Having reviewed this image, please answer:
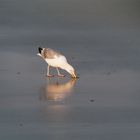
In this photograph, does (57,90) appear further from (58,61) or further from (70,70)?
(58,61)

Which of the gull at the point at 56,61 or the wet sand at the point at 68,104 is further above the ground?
the gull at the point at 56,61

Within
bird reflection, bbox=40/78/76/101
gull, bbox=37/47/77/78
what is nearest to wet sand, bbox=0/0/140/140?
bird reflection, bbox=40/78/76/101

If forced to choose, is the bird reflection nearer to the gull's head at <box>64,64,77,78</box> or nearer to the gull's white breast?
the gull's head at <box>64,64,77,78</box>

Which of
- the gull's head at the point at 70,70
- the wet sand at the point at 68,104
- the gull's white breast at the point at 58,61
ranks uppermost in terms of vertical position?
the gull's white breast at the point at 58,61

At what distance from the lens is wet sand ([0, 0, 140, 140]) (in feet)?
34.1

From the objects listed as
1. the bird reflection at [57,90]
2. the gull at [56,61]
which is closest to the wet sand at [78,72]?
the bird reflection at [57,90]

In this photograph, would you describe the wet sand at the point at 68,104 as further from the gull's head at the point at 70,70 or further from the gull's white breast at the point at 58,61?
the gull's white breast at the point at 58,61

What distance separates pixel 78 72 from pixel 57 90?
4.76ft

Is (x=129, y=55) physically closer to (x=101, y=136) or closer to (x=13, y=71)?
(x=13, y=71)

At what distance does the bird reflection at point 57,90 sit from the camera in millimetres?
12102

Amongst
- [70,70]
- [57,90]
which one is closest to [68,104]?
[57,90]

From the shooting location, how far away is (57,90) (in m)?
12.6

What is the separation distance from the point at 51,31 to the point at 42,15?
2.57 m

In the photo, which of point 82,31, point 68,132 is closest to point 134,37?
point 82,31
